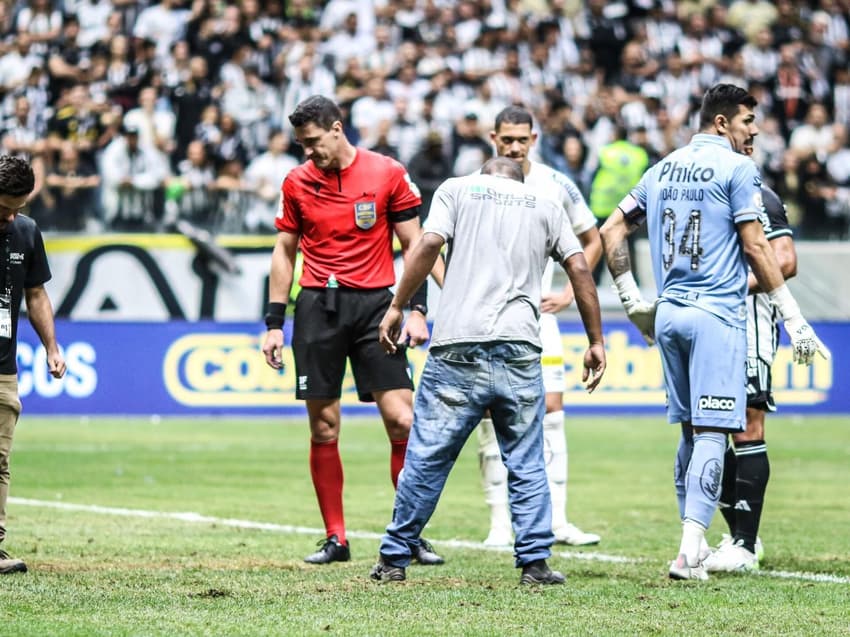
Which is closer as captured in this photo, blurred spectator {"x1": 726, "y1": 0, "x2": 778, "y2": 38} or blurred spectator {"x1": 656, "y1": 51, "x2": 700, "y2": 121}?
blurred spectator {"x1": 656, "y1": 51, "x2": 700, "y2": 121}

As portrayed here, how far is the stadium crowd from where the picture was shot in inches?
838

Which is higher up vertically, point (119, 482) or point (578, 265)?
point (578, 265)

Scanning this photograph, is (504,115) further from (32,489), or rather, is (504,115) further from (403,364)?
(32,489)

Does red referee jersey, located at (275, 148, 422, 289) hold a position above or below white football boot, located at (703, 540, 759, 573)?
above

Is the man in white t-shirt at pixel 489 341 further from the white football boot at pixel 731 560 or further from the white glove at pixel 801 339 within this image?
the white football boot at pixel 731 560

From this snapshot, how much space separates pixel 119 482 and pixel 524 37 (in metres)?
13.5

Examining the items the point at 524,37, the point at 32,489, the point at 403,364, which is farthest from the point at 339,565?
the point at 524,37

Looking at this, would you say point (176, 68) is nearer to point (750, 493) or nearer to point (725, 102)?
point (725, 102)

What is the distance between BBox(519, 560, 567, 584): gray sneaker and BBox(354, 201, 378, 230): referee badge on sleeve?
88.5 inches

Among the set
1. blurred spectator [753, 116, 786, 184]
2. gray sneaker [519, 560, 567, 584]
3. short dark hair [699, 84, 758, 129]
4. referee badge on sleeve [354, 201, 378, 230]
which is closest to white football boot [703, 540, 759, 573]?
gray sneaker [519, 560, 567, 584]

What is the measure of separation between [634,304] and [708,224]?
2.15 feet

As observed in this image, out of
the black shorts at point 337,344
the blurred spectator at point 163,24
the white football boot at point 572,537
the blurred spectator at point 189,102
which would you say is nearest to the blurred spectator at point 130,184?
the blurred spectator at point 189,102

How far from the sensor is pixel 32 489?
42.7ft

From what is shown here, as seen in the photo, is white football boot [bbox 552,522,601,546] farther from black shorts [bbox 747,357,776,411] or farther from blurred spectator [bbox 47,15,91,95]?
blurred spectator [bbox 47,15,91,95]
